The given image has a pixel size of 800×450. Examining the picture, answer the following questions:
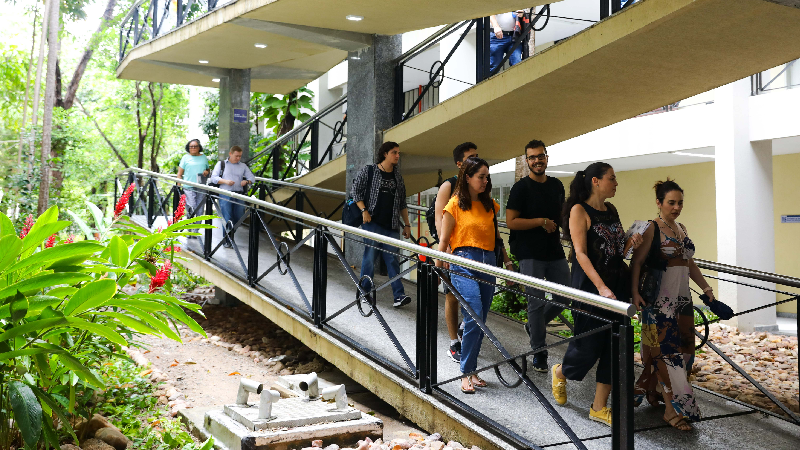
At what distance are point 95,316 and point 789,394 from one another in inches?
204

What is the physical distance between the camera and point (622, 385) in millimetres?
2852

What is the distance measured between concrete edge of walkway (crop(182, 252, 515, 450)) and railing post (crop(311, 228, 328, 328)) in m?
0.14

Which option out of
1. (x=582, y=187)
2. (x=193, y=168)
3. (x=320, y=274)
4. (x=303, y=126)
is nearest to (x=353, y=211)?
(x=320, y=274)


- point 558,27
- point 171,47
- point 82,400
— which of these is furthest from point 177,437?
point 558,27

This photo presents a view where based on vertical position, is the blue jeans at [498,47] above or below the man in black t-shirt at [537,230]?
above

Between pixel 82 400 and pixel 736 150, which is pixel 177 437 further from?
pixel 736 150

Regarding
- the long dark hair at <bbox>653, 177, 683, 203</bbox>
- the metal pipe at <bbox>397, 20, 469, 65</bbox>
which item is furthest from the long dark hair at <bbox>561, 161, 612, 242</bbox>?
the metal pipe at <bbox>397, 20, 469, 65</bbox>

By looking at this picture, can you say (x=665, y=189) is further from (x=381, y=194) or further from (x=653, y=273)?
(x=381, y=194)

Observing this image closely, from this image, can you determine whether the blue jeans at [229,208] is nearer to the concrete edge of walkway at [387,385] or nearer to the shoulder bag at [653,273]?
the concrete edge of walkway at [387,385]

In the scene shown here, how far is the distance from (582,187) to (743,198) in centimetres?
687

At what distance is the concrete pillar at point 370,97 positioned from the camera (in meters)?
8.23

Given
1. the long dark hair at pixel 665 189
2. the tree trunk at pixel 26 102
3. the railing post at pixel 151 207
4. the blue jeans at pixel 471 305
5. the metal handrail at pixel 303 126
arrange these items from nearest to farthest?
1. the long dark hair at pixel 665 189
2. the blue jeans at pixel 471 305
3. the railing post at pixel 151 207
4. the metal handrail at pixel 303 126
5. the tree trunk at pixel 26 102

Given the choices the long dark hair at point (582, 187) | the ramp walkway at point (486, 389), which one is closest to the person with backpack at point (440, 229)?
the ramp walkway at point (486, 389)

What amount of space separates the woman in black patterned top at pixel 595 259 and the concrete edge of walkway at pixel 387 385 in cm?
61
